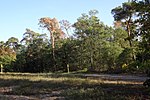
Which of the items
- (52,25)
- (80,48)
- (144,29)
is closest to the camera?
(144,29)

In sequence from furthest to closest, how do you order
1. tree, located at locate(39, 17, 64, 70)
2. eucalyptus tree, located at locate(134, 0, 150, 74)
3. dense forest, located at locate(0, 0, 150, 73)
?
tree, located at locate(39, 17, 64, 70), dense forest, located at locate(0, 0, 150, 73), eucalyptus tree, located at locate(134, 0, 150, 74)

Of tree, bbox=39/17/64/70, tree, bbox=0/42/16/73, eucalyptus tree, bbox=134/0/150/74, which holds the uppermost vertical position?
tree, bbox=39/17/64/70

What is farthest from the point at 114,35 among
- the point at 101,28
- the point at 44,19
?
the point at 44,19

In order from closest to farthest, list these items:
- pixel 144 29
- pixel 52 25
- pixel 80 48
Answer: pixel 144 29, pixel 80 48, pixel 52 25

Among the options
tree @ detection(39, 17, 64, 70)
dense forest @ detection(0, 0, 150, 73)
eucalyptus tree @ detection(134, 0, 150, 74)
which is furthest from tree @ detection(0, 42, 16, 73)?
eucalyptus tree @ detection(134, 0, 150, 74)

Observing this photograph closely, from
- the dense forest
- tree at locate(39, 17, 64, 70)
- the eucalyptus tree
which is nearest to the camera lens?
the eucalyptus tree

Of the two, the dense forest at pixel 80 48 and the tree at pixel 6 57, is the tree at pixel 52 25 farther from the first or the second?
the tree at pixel 6 57

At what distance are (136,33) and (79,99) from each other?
167 inches

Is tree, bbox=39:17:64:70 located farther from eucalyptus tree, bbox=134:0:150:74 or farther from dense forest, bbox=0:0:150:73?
eucalyptus tree, bbox=134:0:150:74

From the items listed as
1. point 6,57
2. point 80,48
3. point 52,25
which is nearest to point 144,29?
point 80,48

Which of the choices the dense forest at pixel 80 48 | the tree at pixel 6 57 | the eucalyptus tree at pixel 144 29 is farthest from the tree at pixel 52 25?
the eucalyptus tree at pixel 144 29

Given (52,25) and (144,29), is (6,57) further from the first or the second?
(144,29)

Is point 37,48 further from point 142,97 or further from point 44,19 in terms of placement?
point 142,97

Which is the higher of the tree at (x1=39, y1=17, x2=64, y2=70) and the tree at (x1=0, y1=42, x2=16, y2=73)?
the tree at (x1=39, y1=17, x2=64, y2=70)
